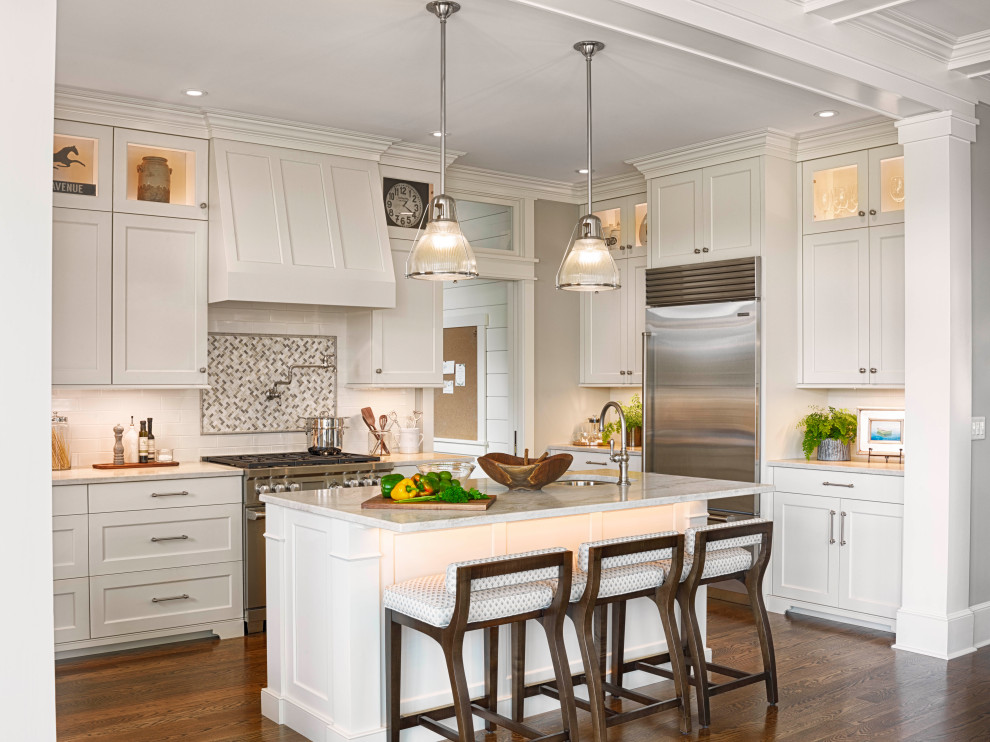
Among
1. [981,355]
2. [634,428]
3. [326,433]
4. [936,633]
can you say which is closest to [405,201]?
[326,433]

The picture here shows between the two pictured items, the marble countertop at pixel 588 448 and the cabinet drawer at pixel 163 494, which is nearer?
the cabinet drawer at pixel 163 494

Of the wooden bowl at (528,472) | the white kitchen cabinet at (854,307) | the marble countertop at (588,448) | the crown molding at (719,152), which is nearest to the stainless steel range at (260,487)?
the wooden bowl at (528,472)

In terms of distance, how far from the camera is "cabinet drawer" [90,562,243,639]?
15.2 ft

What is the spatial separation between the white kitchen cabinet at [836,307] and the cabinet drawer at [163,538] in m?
3.53

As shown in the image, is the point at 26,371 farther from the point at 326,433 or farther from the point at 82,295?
the point at 326,433

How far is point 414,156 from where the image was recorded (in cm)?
591

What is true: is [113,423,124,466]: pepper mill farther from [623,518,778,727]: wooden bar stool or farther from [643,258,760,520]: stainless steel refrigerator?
[643,258,760,520]: stainless steel refrigerator

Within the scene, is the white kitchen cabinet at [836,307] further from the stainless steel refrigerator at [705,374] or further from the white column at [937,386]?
the white column at [937,386]

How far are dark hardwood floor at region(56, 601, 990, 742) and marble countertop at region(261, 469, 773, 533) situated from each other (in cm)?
87

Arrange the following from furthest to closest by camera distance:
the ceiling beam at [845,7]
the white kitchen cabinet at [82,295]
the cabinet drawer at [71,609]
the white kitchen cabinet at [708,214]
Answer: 1. the white kitchen cabinet at [708,214]
2. the white kitchen cabinet at [82,295]
3. the cabinet drawer at [71,609]
4. the ceiling beam at [845,7]

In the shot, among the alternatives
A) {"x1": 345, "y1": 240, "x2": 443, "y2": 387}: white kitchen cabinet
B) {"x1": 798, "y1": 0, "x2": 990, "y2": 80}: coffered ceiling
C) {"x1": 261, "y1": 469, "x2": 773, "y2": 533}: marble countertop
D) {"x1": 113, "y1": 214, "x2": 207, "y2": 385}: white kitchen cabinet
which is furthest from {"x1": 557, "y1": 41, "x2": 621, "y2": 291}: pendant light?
{"x1": 113, "y1": 214, "x2": 207, "y2": 385}: white kitchen cabinet

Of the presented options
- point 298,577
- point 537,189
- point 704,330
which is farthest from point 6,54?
point 537,189

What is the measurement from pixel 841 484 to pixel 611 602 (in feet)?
7.64

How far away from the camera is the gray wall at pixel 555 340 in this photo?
6910mm
